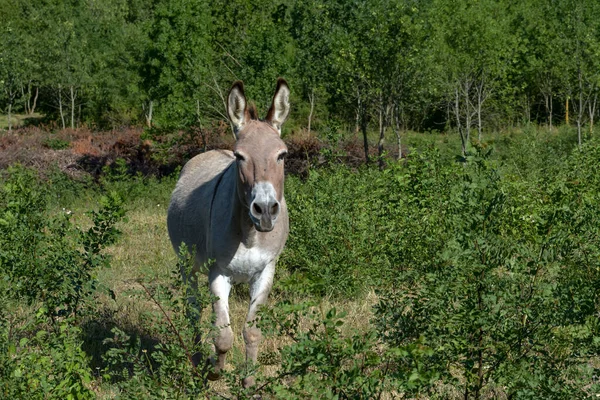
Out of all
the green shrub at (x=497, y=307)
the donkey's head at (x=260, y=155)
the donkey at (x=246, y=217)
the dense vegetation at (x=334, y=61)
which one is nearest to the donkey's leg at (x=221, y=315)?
the donkey at (x=246, y=217)

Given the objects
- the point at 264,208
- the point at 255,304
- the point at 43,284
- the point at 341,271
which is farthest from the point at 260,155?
the point at 341,271

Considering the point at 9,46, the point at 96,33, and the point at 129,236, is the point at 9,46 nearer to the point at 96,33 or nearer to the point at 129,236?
the point at 96,33

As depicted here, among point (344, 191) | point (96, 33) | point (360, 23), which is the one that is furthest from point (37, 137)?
point (344, 191)

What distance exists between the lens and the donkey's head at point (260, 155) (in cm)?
488

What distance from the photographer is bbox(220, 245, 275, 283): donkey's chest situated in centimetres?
574

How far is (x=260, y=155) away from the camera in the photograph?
205 inches

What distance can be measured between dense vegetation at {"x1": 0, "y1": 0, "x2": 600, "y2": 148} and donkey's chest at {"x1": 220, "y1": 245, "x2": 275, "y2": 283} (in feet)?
21.7

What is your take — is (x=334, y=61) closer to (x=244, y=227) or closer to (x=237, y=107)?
(x=237, y=107)

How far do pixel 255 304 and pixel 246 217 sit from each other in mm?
737

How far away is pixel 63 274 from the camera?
5.50m

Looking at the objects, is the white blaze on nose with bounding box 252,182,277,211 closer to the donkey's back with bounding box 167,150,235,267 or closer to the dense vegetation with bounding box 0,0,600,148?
the donkey's back with bounding box 167,150,235,267

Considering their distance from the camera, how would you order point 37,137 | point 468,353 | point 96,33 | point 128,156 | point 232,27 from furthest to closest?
point 96,33 < point 37,137 < point 232,27 < point 128,156 < point 468,353

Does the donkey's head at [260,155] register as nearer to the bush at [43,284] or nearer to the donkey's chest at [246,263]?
the donkey's chest at [246,263]

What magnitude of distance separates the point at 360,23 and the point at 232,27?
333 inches
